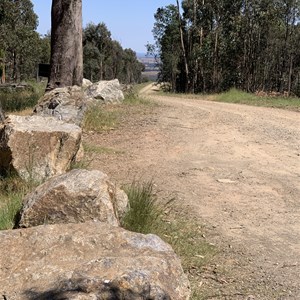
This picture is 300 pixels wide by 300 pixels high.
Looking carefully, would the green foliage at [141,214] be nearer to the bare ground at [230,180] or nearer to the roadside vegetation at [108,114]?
the bare ground at [230,180]

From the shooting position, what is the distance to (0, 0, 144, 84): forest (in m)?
27.2

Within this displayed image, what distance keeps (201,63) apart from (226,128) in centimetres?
1994

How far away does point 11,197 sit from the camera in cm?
400

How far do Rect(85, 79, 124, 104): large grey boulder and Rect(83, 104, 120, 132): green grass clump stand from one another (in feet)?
5.45

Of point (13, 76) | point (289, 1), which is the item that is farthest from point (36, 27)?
point (289, 1)

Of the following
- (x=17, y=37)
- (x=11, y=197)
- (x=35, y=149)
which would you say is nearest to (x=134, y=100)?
(x=35, y=149)

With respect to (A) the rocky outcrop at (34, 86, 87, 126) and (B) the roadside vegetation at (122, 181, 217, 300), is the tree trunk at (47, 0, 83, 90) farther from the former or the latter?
(B) the roadside vegetation at (122, 181, 217, 300)

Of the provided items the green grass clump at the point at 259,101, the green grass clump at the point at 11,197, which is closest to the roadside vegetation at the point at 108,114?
the green grass clump at the point at 11,197

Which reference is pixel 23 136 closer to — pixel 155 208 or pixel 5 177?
pixel 5 177

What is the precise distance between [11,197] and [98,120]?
4.75 m

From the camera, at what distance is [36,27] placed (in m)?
36.8

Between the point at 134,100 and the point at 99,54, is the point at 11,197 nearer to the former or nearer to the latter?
the point at 134,100

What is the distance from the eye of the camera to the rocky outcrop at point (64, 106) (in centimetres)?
713

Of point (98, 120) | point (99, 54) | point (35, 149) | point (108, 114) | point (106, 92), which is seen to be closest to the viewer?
point (35, 149)
